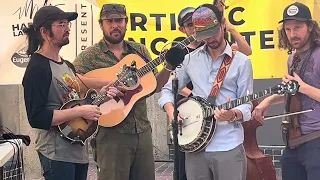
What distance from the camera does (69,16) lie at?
4.00 meters

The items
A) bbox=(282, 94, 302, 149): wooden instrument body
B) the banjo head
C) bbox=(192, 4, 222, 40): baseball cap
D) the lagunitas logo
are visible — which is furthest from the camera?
the lagunitas logo

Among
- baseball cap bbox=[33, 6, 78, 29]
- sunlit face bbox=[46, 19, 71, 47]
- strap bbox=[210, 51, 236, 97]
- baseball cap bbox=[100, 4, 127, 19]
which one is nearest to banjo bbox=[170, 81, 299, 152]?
strap bbox=[210, 51, 236, 97]

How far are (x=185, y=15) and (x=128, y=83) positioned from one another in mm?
862

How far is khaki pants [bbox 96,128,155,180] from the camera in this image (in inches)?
170

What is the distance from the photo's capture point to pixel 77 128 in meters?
3.93

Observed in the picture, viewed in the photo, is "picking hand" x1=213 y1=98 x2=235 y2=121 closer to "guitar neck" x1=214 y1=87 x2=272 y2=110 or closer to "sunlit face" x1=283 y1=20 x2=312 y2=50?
"guitar neck" x1=214 y1=87 x2=272 y2=110

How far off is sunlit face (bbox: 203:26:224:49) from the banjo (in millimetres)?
400

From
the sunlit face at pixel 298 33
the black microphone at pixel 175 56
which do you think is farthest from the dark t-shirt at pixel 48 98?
the sunlit face at pixel 298 33

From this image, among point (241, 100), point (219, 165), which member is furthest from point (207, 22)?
point (219, 165)

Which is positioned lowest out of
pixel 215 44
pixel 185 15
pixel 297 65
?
pixel 297 65

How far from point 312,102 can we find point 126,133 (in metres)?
1.48

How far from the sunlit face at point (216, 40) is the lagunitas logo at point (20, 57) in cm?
220

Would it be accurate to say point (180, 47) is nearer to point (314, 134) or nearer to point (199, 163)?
point (199, 163)

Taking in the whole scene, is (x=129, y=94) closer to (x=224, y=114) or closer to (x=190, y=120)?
(x=190, y=120)
